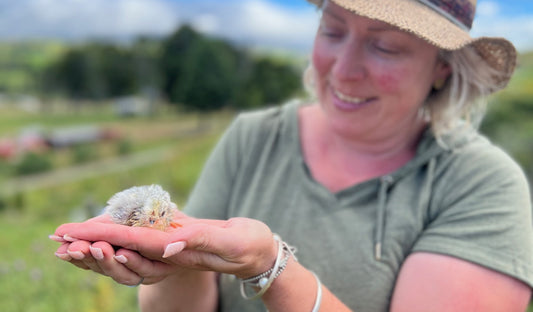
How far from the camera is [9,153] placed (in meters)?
7.34

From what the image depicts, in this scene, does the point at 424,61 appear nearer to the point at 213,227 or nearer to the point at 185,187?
the point at 213,227

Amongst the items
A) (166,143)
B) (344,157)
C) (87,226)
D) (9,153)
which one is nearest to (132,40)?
(166,143)

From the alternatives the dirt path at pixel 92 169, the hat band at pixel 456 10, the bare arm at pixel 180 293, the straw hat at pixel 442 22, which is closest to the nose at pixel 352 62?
the straw hat at pixel 442 22

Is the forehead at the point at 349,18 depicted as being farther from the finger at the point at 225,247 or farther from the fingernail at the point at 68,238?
the fingernail at the point at 68,238

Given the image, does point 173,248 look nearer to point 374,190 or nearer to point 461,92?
point 374,190

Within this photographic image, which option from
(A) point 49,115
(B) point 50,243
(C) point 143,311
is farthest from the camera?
(A) point 49,115

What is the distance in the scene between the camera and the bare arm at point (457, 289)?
1.47 metres

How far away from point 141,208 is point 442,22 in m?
1.24

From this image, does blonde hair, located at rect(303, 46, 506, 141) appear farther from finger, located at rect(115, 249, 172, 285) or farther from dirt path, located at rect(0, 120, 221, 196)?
dirt path, located at rect(0, 120, 221, 196)

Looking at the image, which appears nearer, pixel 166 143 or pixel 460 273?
pixel 460 273

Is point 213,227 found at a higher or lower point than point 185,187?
higher

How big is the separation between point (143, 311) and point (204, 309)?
0.72ft

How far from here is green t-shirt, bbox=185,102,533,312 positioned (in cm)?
157

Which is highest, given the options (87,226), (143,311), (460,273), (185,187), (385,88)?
(385,88)
